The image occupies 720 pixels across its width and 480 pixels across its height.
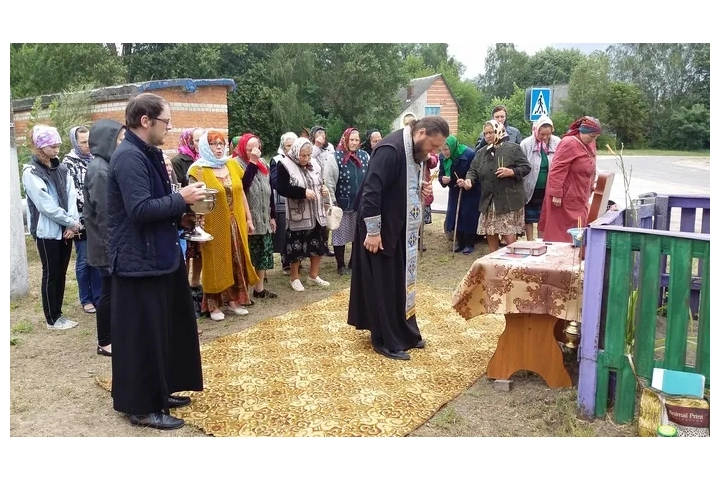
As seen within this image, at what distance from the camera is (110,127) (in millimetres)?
3967

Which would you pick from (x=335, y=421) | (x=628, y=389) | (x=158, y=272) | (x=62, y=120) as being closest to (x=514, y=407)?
(x=628, y=389)

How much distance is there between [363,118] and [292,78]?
136 inches

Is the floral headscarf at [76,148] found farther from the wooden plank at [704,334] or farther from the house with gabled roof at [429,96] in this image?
the house with gabled roof at [429,96]

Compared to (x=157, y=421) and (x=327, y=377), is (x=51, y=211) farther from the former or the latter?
(x=327, y=377)

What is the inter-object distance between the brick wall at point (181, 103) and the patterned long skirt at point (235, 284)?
689 cm

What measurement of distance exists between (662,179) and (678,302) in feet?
56.6

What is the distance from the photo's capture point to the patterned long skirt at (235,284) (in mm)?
5527

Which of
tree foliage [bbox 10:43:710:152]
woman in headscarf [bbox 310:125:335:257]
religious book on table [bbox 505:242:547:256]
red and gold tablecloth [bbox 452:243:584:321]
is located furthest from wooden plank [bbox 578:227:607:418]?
tree foliage [bbox 10:43:710:152]

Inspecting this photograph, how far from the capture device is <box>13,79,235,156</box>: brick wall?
11938 millimetres

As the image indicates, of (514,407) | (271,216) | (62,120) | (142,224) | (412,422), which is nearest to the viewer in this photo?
(142,224)

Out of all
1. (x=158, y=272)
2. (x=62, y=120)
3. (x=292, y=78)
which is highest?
(x=292, y=78)

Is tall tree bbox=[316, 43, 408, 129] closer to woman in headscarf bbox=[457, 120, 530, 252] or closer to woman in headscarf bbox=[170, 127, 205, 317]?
woman in headscarf bbox=[457, 120, 530, 252]

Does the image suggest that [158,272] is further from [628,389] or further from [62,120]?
[62,120]

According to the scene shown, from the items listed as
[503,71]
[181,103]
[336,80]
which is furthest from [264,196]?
[503,71]
